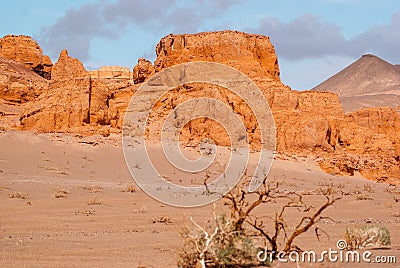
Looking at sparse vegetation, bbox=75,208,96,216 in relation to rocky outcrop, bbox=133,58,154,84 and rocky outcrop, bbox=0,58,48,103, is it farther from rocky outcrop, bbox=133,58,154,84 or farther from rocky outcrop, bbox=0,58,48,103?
rocky outcrop, bbox=0,58,48,103

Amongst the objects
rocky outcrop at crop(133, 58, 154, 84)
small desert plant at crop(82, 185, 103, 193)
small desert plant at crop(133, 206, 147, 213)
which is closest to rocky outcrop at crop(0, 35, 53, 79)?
rocky outcrop at crop(133, 58, 154, 84)

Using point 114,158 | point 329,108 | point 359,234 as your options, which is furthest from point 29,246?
point 329,108

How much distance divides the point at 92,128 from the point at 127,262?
808 inches

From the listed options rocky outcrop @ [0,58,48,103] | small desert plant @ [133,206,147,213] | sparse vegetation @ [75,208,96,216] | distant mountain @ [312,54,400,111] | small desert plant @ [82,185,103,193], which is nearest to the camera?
sparse vegetation @ [75,208,96,216]

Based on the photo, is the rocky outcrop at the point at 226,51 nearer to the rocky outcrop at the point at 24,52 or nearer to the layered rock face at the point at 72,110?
the layered rock face at the point at 72,110

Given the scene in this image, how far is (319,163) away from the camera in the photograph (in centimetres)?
2664

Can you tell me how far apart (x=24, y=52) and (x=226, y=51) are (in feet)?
119

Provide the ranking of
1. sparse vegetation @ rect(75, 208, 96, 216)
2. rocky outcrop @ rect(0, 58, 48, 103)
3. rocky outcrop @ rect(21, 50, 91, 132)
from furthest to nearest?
rocky outcrop @ rect(0, 58, 48, 103) → rocky outcrop @ rect(21, 50, 91, 132) → sparse vegetation @ rect(75, 208, 96, 216)

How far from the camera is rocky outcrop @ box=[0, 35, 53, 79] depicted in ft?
194

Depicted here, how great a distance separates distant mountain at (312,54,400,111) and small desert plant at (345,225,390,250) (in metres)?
117

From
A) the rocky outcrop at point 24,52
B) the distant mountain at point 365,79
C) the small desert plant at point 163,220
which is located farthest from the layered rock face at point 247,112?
the distant mountain at point 365,79

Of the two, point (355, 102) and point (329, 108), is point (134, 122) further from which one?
point (355, 102)

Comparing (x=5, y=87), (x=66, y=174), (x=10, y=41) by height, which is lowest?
(x=66, y=174)

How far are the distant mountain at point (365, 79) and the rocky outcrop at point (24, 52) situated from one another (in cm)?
7801
